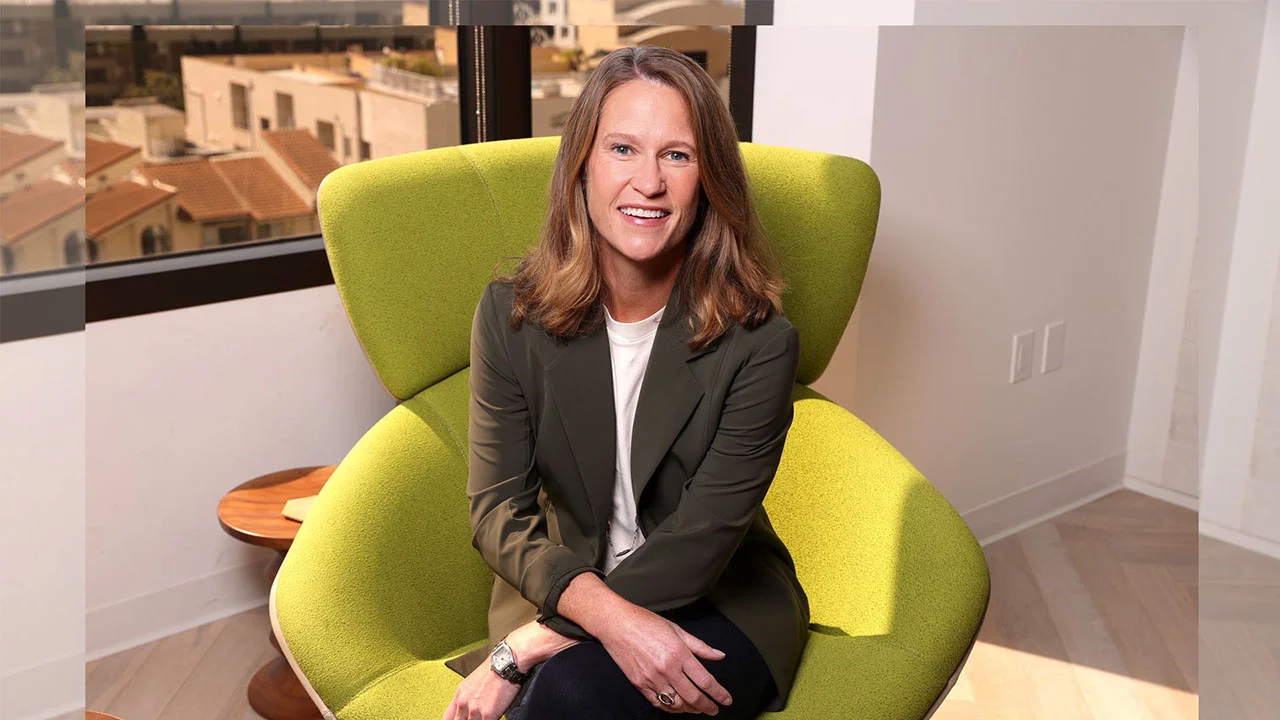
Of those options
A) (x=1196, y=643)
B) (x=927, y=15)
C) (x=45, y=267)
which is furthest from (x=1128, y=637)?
(x=45, y=267)

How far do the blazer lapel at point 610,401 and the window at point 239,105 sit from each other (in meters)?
1.26

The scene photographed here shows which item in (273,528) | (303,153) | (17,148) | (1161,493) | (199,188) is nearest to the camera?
(17,148)

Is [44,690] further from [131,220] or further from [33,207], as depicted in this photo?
[131,220]

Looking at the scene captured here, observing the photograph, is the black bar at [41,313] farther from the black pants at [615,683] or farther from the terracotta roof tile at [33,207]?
the black pants at [615,683]

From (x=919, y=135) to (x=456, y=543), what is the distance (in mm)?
1361

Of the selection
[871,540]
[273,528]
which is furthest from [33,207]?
[273,528]

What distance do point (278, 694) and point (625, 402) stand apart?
1.07m

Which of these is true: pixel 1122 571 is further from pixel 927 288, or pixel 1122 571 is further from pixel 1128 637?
pixel 927 288

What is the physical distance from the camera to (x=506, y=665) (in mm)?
1378

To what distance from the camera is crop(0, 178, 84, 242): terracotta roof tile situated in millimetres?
833

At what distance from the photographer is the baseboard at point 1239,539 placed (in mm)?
2816

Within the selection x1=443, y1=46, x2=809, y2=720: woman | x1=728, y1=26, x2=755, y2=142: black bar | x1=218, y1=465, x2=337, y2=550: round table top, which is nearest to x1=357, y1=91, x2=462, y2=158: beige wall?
x1=728, y1=26, x2=755, y2=142: black bar

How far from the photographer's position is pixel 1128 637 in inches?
99.1

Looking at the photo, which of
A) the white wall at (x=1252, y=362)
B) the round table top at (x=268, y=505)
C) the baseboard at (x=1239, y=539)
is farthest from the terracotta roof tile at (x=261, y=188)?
the baseboard at (x=1239, y=539)
